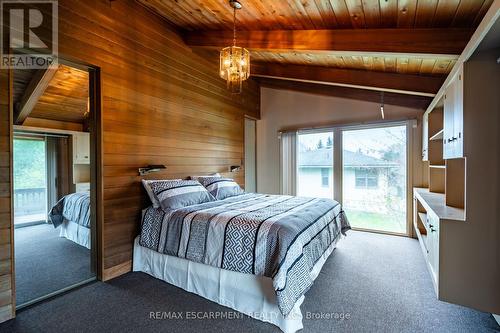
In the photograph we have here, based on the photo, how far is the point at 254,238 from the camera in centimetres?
197

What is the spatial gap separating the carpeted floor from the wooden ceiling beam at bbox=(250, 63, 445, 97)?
2257 mm

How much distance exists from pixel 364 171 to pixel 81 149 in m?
4.32

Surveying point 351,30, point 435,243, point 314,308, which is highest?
point 351,30

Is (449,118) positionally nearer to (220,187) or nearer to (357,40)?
(357,40)

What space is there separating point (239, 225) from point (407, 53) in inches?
87.6

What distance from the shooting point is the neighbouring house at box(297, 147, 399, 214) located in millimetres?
4281

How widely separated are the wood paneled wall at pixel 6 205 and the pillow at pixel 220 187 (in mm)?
2018

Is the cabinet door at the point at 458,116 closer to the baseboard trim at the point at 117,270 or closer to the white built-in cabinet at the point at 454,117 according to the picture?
the white built-in cabinet at the point at 454,117

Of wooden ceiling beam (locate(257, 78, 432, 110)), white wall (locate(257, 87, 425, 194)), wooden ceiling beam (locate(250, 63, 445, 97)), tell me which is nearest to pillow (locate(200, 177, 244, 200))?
white wall (locate(257, 87, 425, 194))

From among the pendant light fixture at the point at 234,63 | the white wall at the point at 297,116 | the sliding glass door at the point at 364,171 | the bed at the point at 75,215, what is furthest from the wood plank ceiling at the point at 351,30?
the bed at the point at 75,215

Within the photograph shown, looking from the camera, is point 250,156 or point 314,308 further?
point 250,156

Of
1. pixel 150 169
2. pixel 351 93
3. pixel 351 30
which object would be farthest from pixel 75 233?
pixel 351 93

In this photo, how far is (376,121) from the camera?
418 centimetres

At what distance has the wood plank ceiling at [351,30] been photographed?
204cm
